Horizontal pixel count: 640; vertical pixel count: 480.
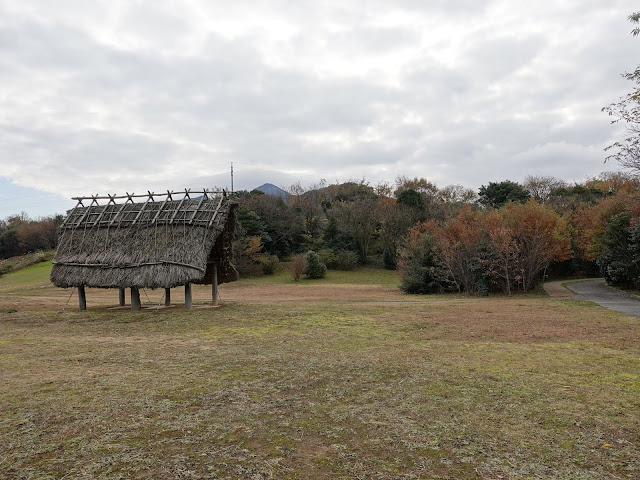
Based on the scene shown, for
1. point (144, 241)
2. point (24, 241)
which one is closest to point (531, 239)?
point (144, 241)

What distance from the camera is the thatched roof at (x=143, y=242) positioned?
16594 millimetres

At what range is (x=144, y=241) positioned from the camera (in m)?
17.4

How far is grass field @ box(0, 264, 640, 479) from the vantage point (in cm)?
395

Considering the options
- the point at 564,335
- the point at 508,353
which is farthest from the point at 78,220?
the point at 564,335

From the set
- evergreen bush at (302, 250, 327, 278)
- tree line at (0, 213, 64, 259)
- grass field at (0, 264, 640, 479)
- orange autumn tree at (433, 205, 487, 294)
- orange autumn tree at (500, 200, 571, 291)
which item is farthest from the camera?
tree line at (0, 213, 64, 259)

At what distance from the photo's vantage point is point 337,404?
18.8 feet

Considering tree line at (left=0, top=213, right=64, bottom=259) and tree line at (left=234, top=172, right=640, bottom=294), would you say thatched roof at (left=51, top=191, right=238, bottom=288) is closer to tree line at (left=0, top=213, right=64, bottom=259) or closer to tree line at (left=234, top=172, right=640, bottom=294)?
tree line at (left=234, top=172, right=640, bottom=294)

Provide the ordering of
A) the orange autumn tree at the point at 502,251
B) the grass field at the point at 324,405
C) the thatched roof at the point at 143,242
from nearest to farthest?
the grass field at the point at 324,405 < the thatched roof at the point at 143,242 < the orange autumn tree at the point at 502,251

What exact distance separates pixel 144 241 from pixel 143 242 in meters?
0.06

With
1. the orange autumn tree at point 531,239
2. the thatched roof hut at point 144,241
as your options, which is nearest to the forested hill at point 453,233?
the orange autumn tree at point 531,239

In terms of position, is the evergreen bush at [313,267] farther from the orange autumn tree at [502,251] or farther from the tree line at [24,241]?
the tree line at [24,241]

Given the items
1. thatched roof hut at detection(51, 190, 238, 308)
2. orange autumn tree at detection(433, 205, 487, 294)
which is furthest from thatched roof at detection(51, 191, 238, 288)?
orange autumn tree at detection(433, 205, 487, 294)

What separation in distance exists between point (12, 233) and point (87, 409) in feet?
241

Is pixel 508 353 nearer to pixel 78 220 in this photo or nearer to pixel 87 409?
pixel 87 409
